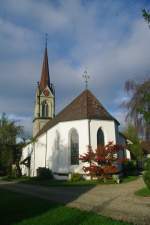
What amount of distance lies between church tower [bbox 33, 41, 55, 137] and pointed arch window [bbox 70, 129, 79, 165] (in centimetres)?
2087

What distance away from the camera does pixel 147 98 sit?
13523mm

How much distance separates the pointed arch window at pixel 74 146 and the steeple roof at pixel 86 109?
180cm

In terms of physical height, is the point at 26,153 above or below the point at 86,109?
below

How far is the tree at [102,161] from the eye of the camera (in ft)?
87.6

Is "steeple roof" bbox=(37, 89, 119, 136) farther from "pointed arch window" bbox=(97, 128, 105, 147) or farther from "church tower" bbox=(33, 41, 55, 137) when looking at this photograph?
"church tower" bbox=(33, 41, 55, 137)

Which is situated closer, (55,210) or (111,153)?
(55,210)

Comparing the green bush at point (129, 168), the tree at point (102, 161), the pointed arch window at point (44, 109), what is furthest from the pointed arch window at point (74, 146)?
the pointed arch window at point (44, 109)

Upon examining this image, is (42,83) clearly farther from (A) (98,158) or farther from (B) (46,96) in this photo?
(A) (98,158)

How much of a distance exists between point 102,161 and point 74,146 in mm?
5535

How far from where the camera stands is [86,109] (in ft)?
107

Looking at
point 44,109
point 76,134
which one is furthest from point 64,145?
point 44,109

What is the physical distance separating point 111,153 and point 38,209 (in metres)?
16.7

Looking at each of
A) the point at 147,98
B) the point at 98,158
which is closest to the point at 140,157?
the point at 98,158

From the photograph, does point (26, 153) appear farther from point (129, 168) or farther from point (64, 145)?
point (129, 168)
